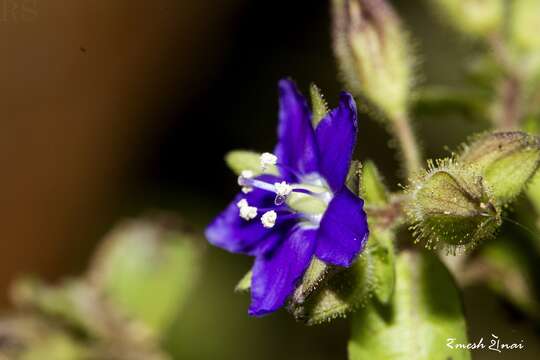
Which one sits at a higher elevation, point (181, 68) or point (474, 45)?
point (181, 68)

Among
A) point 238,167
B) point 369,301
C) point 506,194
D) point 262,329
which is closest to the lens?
point 506,194

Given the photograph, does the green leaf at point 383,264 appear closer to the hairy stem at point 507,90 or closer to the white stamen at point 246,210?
the white stamen at point 246,210

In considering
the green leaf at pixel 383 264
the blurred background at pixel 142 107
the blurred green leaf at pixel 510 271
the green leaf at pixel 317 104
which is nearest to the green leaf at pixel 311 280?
the green leaf at pixel 383 264

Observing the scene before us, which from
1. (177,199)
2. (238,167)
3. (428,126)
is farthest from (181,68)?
(238,167)

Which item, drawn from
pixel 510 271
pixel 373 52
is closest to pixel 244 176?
pixel 373 52

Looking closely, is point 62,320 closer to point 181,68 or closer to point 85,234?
point 85,234

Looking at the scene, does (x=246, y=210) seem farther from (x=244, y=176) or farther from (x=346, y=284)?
(x=346, y=284)
